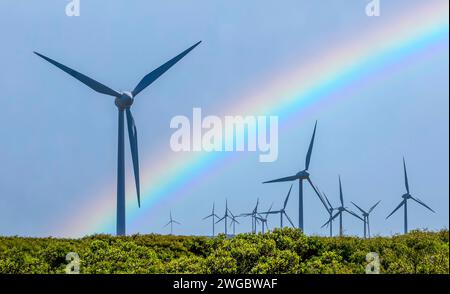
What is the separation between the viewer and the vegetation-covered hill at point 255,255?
669 inches

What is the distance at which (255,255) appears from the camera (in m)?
17.1

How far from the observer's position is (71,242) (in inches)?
880

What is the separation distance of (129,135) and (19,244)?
56.2ft

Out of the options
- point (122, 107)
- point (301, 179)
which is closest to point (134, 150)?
point (122, 107)

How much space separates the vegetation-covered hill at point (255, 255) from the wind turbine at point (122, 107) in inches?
568

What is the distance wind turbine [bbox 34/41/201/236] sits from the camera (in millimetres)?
36656

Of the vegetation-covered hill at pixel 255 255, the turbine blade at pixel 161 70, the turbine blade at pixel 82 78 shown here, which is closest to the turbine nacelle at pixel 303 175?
the turbine blade at pixel 161 70

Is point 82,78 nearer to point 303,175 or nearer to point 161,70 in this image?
point 161,70

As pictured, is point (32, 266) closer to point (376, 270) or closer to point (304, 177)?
point (376, 270)

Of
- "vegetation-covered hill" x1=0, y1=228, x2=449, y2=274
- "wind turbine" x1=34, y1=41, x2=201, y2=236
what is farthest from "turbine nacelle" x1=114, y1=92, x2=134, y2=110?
"vegetation-covered hill" x1=0, y1=228, x2=449, y2=274

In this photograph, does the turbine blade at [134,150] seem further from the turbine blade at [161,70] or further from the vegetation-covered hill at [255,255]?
the vegetation-covered hill at [255,255]

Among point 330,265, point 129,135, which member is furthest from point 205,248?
point 129,135

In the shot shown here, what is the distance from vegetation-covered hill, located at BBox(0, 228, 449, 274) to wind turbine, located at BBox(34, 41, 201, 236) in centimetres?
1442

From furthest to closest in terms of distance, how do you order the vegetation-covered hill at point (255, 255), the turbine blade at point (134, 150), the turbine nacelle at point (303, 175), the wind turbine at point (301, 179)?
1. the turbine nacelle at point (303, 175)
2. the wind turbine at point (301, 179)
3. the turbine blade at point (134, 150)
4. the vegetation-covered hill at point (255, 255)
